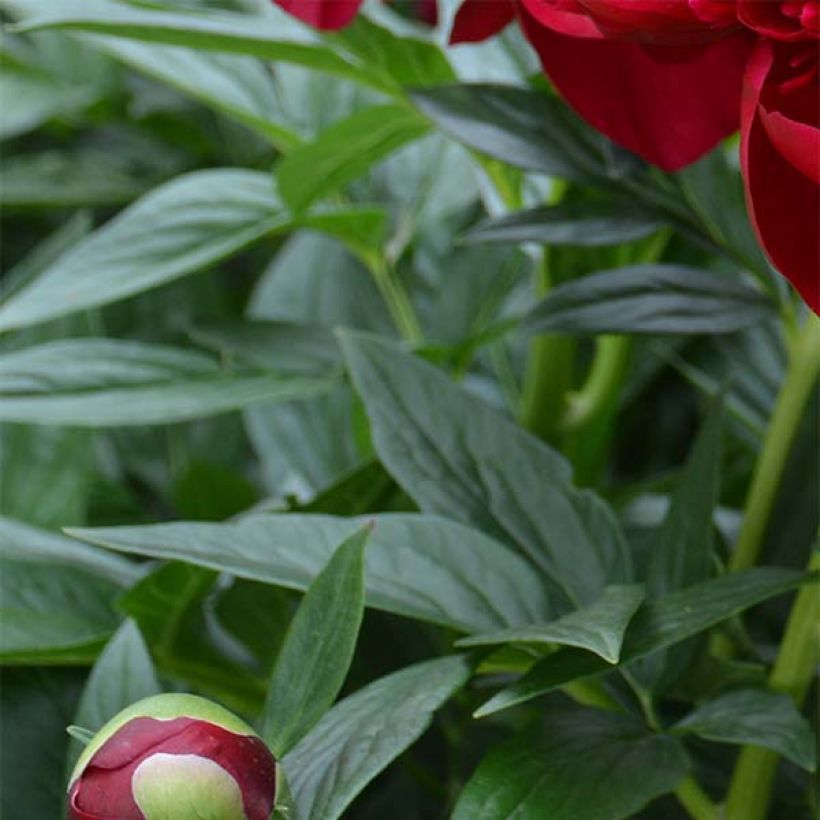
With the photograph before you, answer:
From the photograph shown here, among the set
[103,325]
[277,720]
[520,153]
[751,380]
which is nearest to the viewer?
[277,720]

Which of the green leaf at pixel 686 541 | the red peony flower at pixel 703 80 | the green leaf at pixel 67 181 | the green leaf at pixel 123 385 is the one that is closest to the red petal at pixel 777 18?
the red peony flower at pixel 703 80

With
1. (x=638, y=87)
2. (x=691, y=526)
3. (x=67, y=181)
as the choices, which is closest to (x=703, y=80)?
(x=638, y=87)

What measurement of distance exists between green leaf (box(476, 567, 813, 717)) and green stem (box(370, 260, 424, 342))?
0.24 metres

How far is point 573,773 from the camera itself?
38 cm

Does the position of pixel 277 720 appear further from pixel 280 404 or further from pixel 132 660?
pixel 280 404

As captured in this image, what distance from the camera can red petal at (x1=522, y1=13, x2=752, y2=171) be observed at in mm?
415

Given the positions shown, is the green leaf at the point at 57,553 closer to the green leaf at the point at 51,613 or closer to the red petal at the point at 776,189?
the green leaf at the point at 51,613

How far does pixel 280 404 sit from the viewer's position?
0.64 metres

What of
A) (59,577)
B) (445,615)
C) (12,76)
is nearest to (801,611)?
(445,615)

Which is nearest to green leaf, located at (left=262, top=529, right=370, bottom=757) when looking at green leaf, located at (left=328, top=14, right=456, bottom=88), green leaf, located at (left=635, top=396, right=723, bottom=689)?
green leaf, located at (left=635, top=396, right=723, bottom=689)

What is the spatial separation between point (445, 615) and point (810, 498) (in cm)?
20

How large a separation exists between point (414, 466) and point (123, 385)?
147 mm

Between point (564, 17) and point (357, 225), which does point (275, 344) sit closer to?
point (357, 225)

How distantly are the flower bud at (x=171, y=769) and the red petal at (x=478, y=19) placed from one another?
19 cm
